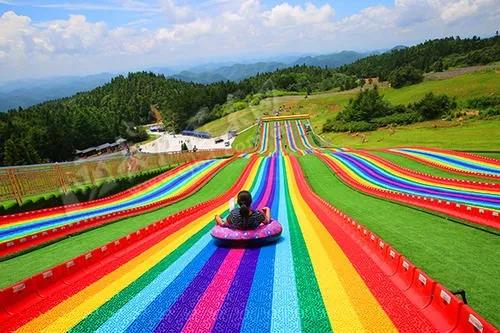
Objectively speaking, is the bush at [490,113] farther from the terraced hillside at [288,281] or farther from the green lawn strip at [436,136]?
the terraced hillside at [288,281]

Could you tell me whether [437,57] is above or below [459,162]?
above

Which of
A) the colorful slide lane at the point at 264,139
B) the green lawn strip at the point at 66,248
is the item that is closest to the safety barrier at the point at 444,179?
the green lawn strip at the point at 66,248

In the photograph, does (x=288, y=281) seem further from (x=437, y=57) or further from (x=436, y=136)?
(x=437, y=57)

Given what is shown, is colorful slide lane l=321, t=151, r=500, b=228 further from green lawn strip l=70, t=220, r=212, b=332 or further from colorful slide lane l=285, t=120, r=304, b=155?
colorful slide lane l=285, t=120, r=304, b=155

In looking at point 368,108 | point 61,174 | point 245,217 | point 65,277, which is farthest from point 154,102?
point 65,277

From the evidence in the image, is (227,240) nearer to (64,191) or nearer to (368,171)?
(64,191)

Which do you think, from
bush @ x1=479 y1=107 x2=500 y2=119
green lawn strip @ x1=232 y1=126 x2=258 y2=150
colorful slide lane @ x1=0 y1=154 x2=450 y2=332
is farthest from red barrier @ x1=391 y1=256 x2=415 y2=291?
green lawn strip @ x1=232 y1=126 x2=258 y2=150

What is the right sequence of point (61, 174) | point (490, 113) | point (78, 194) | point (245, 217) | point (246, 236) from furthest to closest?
1. point (490, 113)
2. point (78, 194)
3. point (61, 174)
4. point (245, 217)
5. point (246, 236)

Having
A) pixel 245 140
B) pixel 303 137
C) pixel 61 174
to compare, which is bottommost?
pixel 245 140
